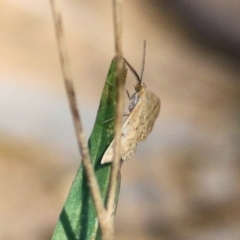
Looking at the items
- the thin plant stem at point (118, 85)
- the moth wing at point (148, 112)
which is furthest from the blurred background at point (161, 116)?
the thin plant stem at point (118, 85)

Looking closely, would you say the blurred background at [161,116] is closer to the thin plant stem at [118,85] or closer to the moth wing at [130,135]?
the moth wing at [130,135]

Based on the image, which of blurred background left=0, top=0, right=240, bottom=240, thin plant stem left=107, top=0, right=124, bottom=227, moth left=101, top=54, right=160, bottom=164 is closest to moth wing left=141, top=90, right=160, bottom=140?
moth left=101, top=54, right=160, bottom=164

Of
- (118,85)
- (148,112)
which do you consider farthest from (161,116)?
(118,85)

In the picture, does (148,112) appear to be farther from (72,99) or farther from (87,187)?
(72,99)

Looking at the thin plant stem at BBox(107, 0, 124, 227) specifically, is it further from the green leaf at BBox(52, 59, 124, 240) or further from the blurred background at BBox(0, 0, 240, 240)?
the blurred background at BBox(0, 0, 240, 240)

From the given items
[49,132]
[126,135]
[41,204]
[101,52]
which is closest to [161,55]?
[101,52]
